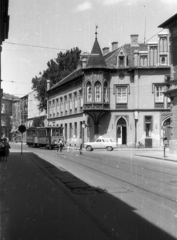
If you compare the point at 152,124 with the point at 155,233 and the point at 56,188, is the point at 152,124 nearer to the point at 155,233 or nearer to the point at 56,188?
the point at 56,188

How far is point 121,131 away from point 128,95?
4454 millimetres

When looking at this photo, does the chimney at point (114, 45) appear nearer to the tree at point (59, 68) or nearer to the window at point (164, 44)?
the window at point (164, 44)

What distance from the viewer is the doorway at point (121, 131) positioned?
1810 inches

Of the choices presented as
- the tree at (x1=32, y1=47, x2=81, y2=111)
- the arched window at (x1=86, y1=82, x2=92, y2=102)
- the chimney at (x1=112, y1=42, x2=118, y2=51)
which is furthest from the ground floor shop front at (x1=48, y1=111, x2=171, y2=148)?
the tree at (x1=32, y1=47, x2=81, y2=111)

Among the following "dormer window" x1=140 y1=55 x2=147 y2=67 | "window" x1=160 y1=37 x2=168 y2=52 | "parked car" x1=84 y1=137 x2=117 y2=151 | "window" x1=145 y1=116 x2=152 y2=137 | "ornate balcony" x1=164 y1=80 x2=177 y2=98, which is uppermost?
"window" x1=160 y1=37 x2=168 y2=52

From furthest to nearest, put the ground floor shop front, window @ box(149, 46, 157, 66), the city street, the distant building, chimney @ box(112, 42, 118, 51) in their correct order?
1. the distant building
2. chimney @ box(112, 42, 118, 51)
3. the ground floor shop front
4. window @ box(149, 46, 157, 66)
5. the city street

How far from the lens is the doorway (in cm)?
4597

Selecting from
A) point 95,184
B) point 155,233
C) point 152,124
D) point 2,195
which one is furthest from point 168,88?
point 155,233

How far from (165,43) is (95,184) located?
34.6 meters

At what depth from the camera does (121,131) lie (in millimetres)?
46281

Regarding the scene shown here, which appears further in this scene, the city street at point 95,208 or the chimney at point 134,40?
the chimney at point 134,40

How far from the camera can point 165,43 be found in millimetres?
44531

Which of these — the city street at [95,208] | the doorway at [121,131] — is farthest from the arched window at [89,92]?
the city street at [95,208]

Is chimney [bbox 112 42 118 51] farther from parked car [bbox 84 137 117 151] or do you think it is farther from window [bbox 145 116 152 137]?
parked car [bbox 84 137 117 151]
